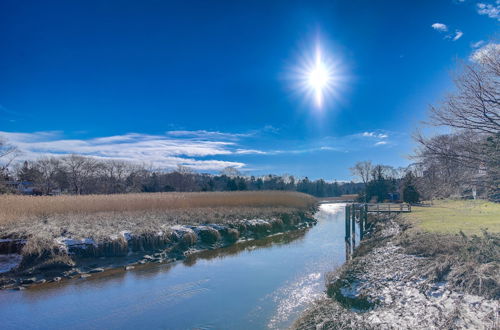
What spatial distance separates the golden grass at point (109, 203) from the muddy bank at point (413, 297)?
1534cm

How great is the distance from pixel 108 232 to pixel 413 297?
14254 mm

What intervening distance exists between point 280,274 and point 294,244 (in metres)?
7.03

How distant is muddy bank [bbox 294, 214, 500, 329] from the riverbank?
32.7ft

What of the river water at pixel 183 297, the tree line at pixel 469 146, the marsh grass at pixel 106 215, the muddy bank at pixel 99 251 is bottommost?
the river water at pixel 183 297

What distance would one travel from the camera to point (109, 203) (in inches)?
816

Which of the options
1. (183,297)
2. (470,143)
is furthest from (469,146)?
(183,297)

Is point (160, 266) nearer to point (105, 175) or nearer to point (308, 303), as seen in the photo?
point (308, 303)

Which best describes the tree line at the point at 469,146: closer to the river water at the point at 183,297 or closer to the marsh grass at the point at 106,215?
the river water at the point at 183,297

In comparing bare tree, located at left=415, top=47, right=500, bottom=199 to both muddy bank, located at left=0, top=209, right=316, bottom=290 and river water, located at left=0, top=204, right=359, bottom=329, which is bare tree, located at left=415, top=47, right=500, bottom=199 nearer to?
river water, located at left=0, top=204, right=359, bottom=329

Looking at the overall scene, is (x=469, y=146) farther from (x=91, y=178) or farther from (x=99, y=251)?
(x=91, y=178)

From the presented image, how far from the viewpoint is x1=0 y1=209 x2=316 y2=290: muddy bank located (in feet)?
38.8

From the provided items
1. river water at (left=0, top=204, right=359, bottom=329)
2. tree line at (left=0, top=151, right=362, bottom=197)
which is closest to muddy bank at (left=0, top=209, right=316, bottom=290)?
river water at (left=0, top=204, right=359, bottom=329)

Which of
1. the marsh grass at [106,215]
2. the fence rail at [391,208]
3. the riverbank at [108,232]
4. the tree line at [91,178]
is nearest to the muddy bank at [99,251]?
the riverbank at [108,232]

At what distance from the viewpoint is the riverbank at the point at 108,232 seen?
40.5 ft
